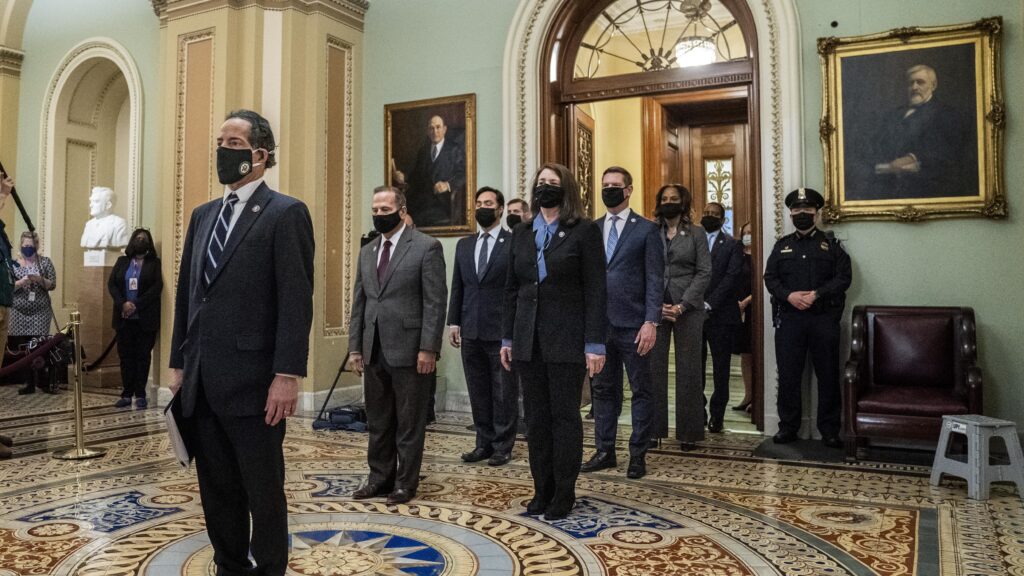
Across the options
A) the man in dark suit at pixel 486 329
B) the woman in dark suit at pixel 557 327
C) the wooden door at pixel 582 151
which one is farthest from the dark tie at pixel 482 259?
the wooden door at pixel 582 151

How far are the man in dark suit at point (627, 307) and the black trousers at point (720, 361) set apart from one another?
159cm

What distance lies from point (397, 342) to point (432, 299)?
265 millimetres

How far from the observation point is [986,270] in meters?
5.18

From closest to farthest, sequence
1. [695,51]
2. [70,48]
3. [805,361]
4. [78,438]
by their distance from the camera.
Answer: [78,438]
[805,361]
[695,51]
[70,48]

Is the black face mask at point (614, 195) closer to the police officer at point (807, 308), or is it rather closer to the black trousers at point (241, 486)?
the police officer at point (807, 308)

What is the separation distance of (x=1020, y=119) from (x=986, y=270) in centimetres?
95

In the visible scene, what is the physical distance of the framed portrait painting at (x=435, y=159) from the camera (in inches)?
269

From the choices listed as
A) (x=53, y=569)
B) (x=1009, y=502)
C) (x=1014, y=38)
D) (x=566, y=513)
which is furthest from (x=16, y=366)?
(x=1014, y=38)

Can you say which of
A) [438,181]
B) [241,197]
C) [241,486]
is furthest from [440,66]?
[241,486]

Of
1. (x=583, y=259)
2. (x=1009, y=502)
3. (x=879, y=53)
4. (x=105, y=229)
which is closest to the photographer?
(x=583, y=259)

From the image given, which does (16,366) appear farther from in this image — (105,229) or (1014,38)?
(1014,38)

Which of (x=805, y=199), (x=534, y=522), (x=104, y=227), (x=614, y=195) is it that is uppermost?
(x=104, y=227)

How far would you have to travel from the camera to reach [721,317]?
6.06 metres

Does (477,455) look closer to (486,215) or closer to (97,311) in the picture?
(486,215)
